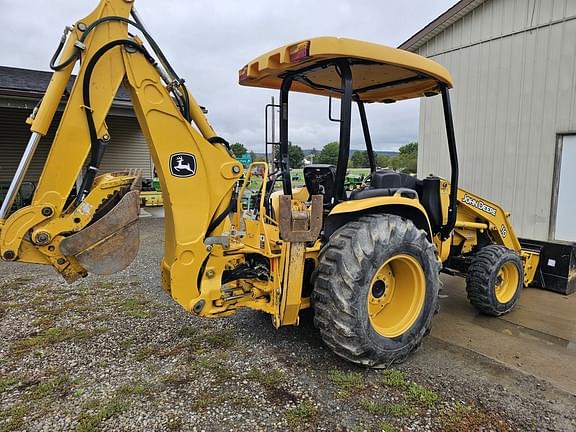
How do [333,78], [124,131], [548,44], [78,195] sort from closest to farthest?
1. [78,195]
2. [333,78]
3. [548,44]
4. [124,131]

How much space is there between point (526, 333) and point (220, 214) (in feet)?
10.4

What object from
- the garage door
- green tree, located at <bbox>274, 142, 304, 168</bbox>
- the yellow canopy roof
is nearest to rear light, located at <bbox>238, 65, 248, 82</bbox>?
the yellow canopy roof

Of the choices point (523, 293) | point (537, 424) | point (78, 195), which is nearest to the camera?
point (537, 424)

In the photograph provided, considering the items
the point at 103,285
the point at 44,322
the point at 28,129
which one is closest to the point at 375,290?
the point at 44,322

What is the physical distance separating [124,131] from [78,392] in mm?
14093

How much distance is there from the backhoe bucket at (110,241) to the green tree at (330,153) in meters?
1.58

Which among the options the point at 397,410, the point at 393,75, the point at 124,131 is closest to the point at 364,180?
the point at 393,75

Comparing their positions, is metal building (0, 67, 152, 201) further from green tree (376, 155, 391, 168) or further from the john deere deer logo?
the john deere deer logo

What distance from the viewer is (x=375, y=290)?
3.44 meters

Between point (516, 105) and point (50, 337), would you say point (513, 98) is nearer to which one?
point (516, 105)

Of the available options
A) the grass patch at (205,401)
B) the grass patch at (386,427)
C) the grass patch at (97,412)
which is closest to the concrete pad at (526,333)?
the grass patch at (386,427)

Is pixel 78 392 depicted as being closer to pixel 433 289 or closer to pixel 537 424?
pixel 433 289

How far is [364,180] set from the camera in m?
4.42

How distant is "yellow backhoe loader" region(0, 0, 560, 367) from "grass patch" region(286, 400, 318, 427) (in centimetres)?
46
